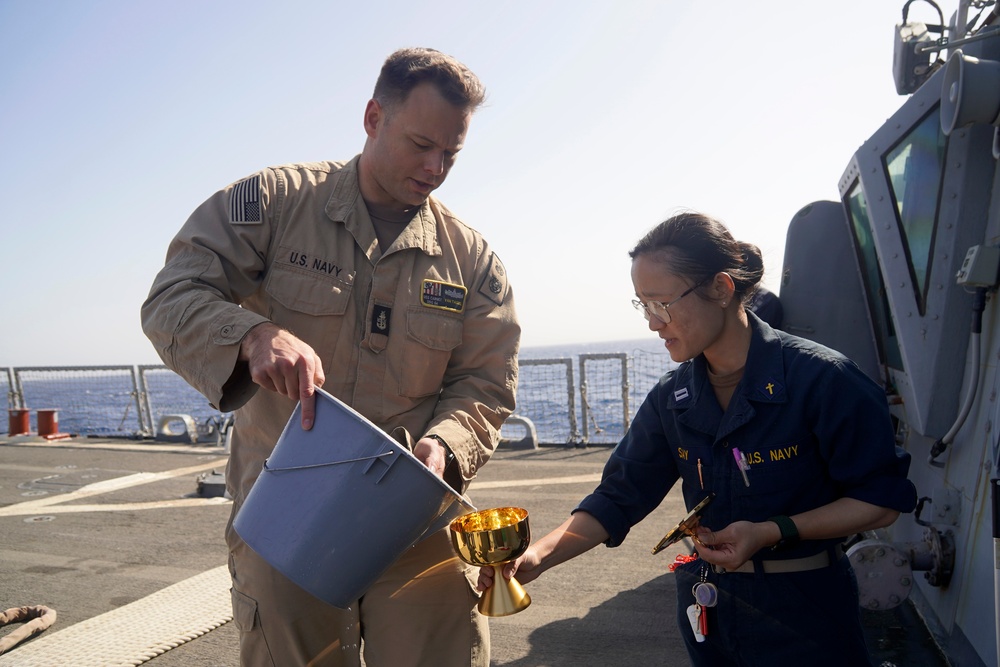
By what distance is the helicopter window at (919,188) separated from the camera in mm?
3369

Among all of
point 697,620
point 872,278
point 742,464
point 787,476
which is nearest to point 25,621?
point 697,620

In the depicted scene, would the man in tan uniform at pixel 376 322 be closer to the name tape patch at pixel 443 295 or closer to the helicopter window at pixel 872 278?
the name tape patch at pixel 443 295

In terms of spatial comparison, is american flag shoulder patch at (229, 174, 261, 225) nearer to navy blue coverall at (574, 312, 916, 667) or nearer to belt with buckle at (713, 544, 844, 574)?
navy blue coverall at (574, 312, 916, 667)

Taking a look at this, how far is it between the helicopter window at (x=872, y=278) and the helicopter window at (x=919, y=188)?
0.28 meters

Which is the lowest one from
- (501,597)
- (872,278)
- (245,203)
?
(501,597)

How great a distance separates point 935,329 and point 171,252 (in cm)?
308

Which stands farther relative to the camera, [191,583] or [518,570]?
[191,583]

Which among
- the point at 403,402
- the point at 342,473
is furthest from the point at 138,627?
the point at 342,473

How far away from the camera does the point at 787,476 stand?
201cm

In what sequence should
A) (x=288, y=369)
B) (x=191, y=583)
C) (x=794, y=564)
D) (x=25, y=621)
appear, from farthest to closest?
(x=191, y=583)
(x=25, y=621)
(x=794, y=564)
(x=288, y=369)

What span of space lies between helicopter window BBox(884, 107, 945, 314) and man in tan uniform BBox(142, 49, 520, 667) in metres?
2.23

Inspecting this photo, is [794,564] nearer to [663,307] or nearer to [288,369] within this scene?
[663,307]

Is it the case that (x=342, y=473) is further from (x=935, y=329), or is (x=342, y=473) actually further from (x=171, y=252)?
(x=935, y=329)

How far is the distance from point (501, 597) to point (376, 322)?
2.90 ft
